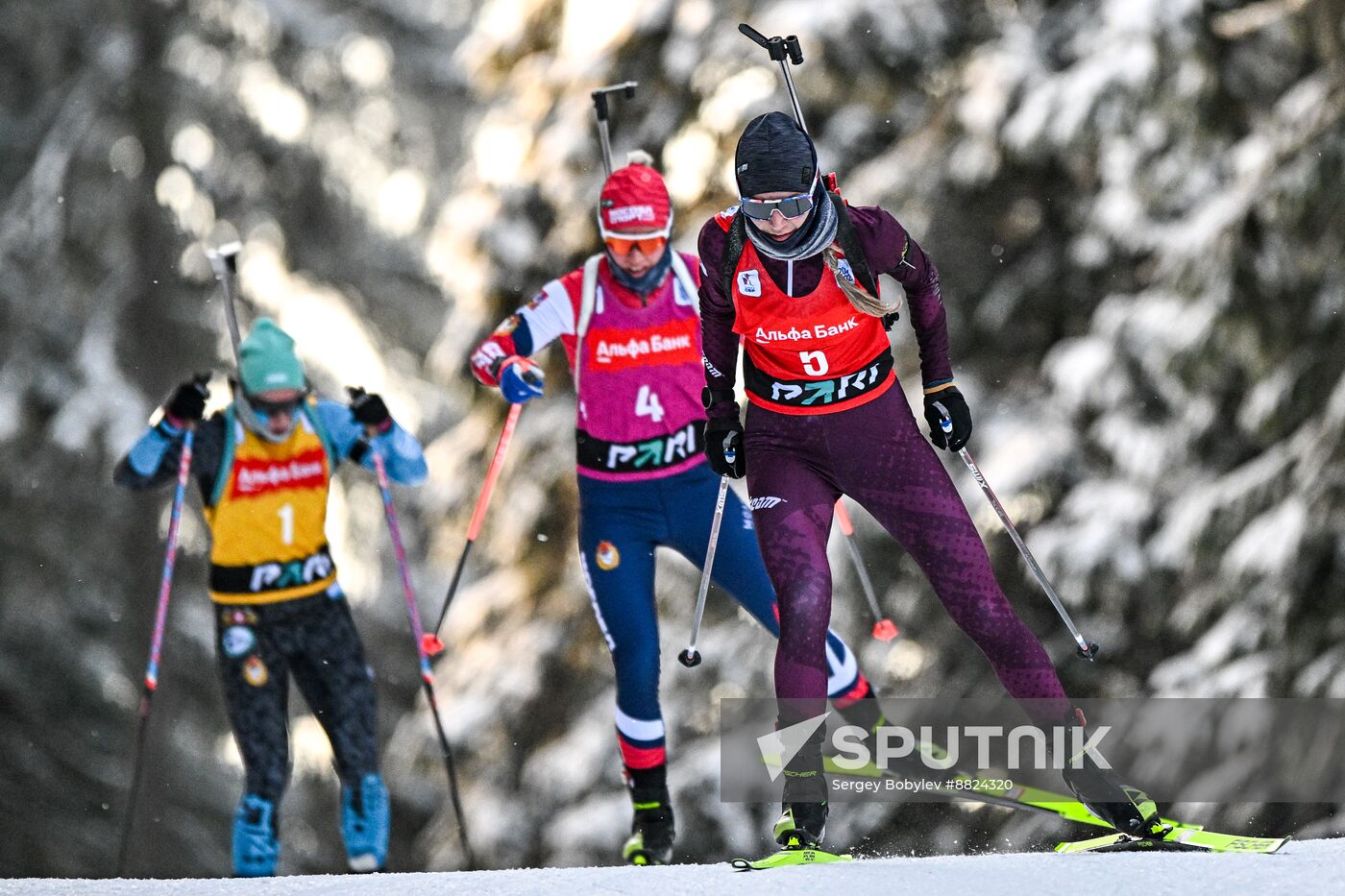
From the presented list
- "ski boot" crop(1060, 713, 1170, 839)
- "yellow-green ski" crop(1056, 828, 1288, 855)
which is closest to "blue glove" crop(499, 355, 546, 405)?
"ski boot" crop(1060, 713, 1170, 839)

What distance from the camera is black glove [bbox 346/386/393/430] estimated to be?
578cm

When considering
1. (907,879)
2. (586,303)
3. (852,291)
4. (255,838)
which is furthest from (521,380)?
(907,879)

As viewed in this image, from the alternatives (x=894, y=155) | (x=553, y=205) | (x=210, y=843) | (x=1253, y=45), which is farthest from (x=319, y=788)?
(x=1253, y=45)

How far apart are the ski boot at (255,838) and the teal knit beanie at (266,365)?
60.3 inches

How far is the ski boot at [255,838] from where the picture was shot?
575 cm

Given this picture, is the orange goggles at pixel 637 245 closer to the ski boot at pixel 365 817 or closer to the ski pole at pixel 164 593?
the ski pole at pixel 164 593

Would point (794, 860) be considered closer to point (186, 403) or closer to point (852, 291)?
point (852, 291)

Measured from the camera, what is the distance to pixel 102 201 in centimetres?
1361

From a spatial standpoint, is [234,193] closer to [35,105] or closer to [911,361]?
[35,105]

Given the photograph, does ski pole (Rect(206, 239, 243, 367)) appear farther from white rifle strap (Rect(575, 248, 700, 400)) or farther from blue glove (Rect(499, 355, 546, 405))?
white rifle strap (Rect(575, 248, 700, 400))

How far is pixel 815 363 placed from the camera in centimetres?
470

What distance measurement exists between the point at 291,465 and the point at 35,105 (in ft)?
32.9

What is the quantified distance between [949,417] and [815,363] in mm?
444

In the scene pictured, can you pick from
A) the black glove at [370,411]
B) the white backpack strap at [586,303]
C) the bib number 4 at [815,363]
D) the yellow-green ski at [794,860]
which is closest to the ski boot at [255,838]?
the black glove at [370,411]
